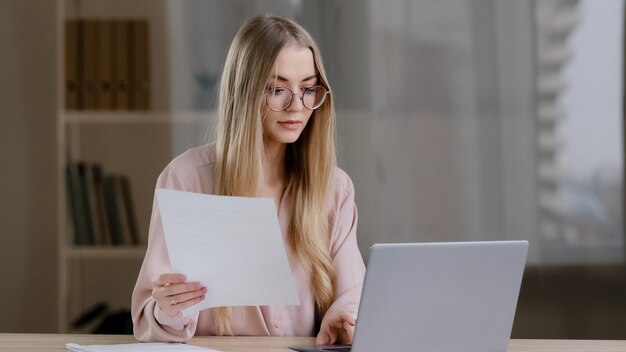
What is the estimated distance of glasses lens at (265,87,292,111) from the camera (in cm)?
199

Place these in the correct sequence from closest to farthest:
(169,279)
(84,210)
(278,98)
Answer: (169,279) → (278,98) → (84,210)

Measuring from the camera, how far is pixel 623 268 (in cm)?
380

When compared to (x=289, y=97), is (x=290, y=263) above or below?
below

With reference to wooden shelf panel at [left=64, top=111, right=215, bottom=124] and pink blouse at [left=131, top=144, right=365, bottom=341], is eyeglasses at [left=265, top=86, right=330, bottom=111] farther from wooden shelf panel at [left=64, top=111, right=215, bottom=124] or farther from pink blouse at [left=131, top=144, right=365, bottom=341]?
wooden shelf panel at [left=64, top=111, right=215, bottom=124]

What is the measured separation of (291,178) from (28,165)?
206 cm

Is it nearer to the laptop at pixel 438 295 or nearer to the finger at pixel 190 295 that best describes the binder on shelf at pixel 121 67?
the finger at pixel 190 295

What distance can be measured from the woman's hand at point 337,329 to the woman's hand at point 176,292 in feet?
1.02

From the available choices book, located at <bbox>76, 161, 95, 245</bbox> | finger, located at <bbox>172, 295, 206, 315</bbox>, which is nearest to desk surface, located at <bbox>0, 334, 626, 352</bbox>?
finger, located at <bbox>172, 295, 206, 315</bbox>

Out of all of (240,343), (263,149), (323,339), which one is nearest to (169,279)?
(240,343)

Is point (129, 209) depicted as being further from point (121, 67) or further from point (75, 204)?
point (121, 67)

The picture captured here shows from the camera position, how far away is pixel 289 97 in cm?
200

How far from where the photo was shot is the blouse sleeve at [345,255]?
6.66 ft

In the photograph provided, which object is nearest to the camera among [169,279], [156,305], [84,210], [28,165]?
[169,279]

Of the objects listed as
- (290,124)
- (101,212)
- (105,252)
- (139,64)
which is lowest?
(105,252)
